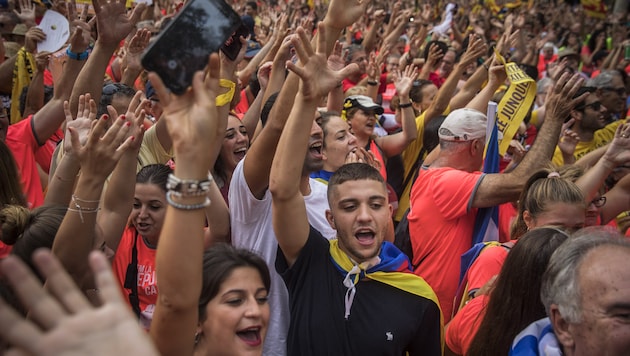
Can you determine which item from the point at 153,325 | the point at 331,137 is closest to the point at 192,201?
the point at 153,325

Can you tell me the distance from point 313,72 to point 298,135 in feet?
0.78

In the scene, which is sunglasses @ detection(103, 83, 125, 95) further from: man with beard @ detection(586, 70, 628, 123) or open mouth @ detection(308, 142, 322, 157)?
man with beard @ detection(586, 70, 628, 123)

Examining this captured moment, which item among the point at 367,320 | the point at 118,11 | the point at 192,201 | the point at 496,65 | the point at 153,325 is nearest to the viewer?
the point at 192,201

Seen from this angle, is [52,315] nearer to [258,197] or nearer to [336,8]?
[258,197]

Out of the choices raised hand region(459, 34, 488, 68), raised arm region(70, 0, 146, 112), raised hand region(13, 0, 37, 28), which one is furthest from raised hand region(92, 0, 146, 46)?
raised hand region(13, 0, 37, 28)

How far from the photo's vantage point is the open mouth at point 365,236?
2.92m

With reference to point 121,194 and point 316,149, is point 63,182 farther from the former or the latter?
point 316,149

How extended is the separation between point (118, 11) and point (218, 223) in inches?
64.1

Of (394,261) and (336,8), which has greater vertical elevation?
(336,8)

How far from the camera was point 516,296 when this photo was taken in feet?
8.28

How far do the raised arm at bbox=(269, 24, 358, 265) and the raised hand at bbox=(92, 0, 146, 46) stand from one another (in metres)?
1.71

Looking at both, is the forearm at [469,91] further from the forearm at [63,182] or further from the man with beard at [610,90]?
the forearm at [63,182]

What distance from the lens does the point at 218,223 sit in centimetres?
326

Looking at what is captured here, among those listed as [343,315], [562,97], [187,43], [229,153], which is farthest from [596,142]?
[187,43]
